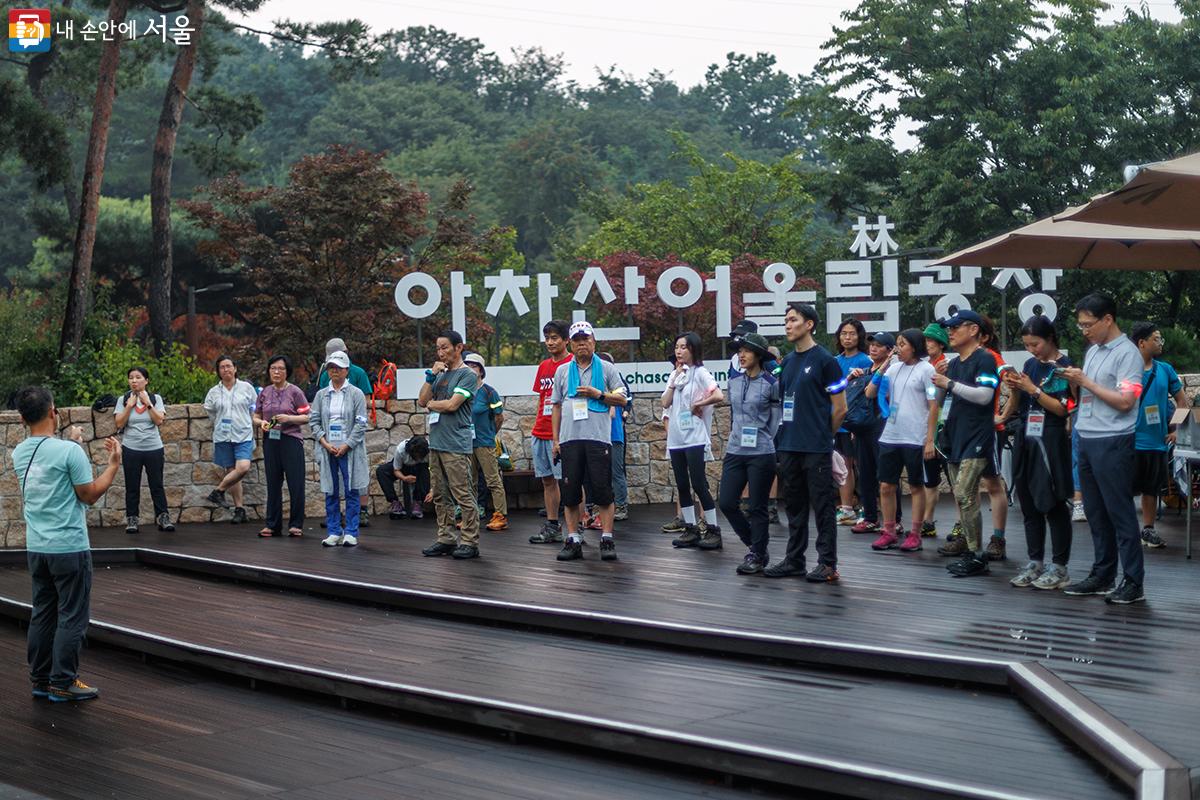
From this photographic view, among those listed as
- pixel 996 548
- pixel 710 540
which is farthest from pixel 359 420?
pixel 996 548

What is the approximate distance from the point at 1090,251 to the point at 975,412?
1921 mm

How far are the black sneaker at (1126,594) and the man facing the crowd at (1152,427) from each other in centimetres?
54

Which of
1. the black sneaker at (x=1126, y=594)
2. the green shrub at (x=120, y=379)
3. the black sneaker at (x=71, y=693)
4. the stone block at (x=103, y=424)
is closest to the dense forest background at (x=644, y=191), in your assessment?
the green shrub at (x=120, y=379)

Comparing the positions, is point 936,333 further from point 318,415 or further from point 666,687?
point 318,415

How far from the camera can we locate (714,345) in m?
29.4

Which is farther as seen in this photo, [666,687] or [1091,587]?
[1091,587]

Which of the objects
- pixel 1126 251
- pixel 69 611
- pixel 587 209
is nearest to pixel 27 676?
pixel 69 611

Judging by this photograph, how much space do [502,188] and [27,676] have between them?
46.0m

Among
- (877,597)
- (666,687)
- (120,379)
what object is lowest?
(666,687)

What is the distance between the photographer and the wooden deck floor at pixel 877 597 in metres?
5.86

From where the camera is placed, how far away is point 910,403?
977cm

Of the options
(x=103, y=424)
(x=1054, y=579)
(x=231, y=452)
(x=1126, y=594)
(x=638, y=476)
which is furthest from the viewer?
(x=638, y=476)

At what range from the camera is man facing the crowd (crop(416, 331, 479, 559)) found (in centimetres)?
1005

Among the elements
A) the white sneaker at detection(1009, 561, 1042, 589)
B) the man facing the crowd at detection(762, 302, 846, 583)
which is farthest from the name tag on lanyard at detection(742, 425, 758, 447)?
the white sneaker at detection(1009, 561, 1042, 589)
